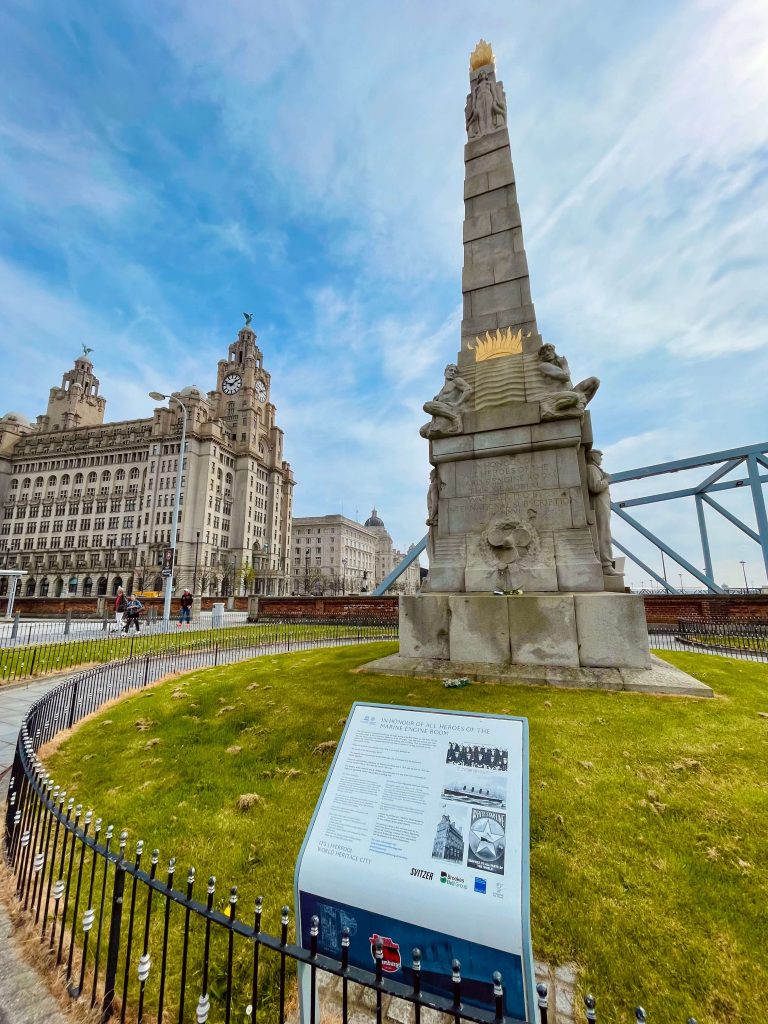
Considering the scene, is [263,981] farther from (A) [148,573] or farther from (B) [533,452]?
(A) [148,573]

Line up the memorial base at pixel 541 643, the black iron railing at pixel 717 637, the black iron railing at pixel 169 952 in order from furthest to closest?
1. the black iron railing at pixel 717 637
2. the memorial base at pixel 541 643
3. the black iron railing at pixel 169 952

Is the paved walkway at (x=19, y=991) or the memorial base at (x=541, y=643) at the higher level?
the memorial base at (x=541, y=643)

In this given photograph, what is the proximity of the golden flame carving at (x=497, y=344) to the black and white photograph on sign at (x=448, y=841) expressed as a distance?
9903mm

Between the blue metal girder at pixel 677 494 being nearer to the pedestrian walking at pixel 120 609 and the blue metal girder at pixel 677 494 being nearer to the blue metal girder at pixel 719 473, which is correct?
the blue metal girder at pixel 719 473

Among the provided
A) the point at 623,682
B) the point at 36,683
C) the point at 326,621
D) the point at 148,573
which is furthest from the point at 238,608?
the point at 148,573

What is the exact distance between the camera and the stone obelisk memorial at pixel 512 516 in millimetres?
7578

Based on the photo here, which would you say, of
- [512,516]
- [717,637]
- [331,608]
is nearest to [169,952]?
[512,516]

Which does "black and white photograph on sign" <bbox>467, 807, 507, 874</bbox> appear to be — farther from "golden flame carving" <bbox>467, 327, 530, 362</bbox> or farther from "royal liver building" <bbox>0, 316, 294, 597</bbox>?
"royal liver building" <bbox>0, 316, 294, 597</bbox>

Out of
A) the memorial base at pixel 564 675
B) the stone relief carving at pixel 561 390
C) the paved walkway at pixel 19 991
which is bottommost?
the paved walkway at pixel 19 991

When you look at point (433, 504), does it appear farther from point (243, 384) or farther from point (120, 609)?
point (243, 384)

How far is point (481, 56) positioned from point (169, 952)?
20.0 metres

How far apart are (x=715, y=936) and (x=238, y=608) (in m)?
38.3

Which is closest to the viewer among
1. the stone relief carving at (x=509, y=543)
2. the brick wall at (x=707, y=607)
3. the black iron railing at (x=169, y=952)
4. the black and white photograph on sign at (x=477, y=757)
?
the black iron railing at (x=169, y=952)

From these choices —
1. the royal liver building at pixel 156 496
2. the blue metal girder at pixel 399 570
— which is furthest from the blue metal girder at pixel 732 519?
the royal liver building at pixel 156 496
